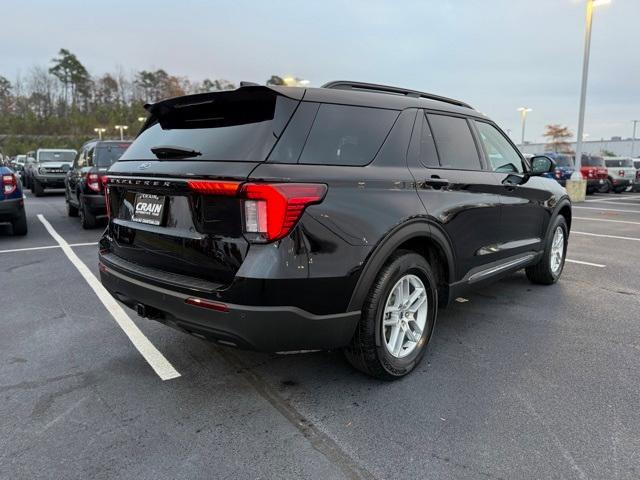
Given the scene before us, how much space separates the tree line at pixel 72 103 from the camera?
212ft

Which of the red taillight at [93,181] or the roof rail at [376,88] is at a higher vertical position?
the roof rail at [376,88]

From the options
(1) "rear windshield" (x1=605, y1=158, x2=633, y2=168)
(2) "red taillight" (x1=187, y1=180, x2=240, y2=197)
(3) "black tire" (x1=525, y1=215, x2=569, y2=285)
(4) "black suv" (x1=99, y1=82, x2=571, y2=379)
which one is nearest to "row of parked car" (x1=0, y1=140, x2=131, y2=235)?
(4) "black suv" (x1=99, y1=82, x2=571, y2=379)

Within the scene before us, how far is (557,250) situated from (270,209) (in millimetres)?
4489

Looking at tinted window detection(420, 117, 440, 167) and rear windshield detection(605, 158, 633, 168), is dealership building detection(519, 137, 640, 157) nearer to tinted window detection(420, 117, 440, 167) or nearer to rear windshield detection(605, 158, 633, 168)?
rear windshield detection(605, 158, 633, 168)

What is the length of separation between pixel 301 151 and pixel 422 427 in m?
1.65

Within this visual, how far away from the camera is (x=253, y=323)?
7.93ft

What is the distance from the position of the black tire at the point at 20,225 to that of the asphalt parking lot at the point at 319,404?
14.9 ft

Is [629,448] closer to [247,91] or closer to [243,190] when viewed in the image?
[243,190]

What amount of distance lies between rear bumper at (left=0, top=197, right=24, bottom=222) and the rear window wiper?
20.9 ft

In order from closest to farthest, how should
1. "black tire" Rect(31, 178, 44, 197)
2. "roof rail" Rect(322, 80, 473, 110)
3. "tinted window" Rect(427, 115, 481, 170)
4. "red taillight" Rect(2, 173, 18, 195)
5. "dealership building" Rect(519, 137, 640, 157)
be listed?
1. "roof rail" Rect(322, 80, 473, 110)
2. "tinted window" Rect(427, 115, 481, 170)
3. "red taillight" Rect(2, 173, 18, 195)
4. "black tire" Rect(31, 178, 44, 197)
5. "dealership building" Rect(519, 137, 640, 157)

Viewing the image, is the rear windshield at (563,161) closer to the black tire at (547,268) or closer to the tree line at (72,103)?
the black tire at (547,268)

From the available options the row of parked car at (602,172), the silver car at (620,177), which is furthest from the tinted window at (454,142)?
the silver car at (620,177)

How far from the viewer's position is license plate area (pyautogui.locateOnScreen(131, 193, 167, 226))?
279 centimetres

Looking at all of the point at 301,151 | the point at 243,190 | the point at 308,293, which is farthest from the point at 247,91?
the point at 308,293
